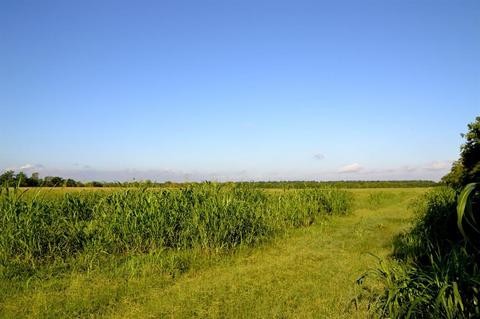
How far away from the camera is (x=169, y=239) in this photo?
12141mm

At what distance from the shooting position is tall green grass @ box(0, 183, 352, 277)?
1016 cm

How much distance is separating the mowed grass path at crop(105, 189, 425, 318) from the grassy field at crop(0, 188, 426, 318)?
0.05 ft

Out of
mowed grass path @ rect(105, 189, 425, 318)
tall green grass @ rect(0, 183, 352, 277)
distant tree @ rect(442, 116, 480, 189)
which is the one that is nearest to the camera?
mowed grass path @ rect(105, 189, 425, 318)

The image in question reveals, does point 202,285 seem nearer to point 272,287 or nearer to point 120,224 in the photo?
point 272,287

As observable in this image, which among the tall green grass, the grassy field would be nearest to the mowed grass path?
the grassy field

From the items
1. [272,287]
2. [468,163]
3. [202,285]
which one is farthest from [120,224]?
[468,163]

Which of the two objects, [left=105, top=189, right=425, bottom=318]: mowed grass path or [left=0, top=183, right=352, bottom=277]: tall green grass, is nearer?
[left=105, top=189, right=425, bottom=318]: mowed grass path

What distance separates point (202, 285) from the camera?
8.28 m

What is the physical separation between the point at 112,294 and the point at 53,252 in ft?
12.7

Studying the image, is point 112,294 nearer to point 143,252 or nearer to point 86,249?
point 86,249

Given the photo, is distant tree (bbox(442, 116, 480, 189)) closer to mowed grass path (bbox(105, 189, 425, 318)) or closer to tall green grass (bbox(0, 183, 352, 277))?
mowed grass path (bbox(105, 189, 425, 318))

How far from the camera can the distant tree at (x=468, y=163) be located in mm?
14484

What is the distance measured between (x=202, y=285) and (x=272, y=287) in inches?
55.5

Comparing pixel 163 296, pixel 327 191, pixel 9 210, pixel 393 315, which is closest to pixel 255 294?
pixel 163 296
